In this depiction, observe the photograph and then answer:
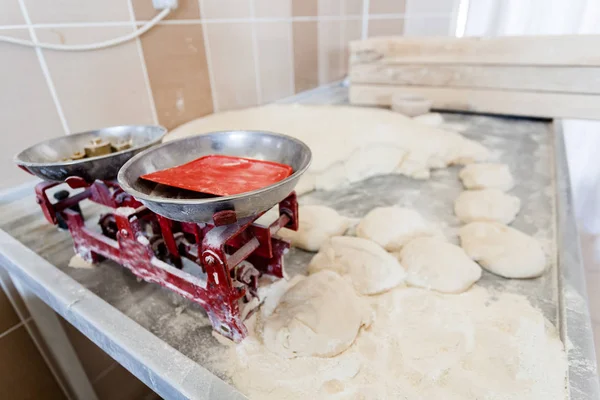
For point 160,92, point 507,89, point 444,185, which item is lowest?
point 444,185

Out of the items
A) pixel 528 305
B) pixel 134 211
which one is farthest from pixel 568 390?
pixel 134 211

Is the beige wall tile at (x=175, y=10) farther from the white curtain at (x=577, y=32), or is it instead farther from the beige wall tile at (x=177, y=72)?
the white curtain at (x=577, y=32)

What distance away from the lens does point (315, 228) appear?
104cm

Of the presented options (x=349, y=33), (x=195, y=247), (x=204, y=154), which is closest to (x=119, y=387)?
(x=195, y=247)

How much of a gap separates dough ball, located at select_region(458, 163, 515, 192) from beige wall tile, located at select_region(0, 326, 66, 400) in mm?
1718

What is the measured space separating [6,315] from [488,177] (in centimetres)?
176

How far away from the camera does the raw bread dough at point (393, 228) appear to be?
1.02 metres

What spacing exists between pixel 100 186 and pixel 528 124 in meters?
2.16

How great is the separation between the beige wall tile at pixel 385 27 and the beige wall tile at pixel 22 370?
331 cm

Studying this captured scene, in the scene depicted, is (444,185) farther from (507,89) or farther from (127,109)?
(127,109)

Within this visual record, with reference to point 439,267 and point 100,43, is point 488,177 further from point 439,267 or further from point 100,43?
point 100,43

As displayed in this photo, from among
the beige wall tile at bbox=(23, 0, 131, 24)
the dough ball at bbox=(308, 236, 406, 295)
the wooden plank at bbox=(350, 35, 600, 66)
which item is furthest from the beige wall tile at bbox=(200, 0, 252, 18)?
the dough ball at bbox=(308, 236, 406, 295)

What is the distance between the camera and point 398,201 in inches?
50.9

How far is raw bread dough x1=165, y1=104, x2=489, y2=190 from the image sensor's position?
1410mm
